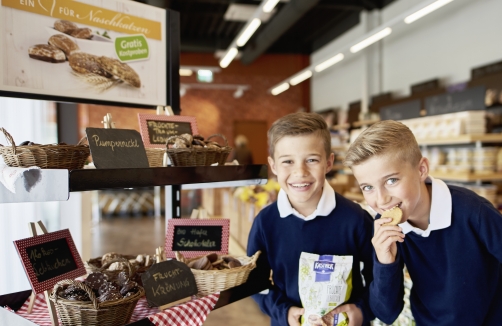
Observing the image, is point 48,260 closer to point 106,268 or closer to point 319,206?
point 106,268

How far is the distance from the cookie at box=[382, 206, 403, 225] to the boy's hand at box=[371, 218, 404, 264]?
0.04ft

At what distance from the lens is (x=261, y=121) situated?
12.8 m

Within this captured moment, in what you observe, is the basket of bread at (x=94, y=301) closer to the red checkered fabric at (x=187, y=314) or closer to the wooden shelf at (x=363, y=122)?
the red checkered fabric at (x=187, y=314)

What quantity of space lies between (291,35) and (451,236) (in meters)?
11.4

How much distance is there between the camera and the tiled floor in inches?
148

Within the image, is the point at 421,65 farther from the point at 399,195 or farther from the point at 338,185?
the point at 399,195

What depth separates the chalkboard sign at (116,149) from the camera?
46.5 inches

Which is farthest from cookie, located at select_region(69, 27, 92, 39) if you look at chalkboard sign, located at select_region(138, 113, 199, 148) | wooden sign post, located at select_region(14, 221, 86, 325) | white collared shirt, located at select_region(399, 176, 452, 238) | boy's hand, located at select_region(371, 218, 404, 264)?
white collared shirt, located at select_region(399, 176, 452, 238)

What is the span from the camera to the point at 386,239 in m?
1.28

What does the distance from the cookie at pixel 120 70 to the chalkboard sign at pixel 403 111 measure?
18.9ft

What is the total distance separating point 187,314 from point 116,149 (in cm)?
52

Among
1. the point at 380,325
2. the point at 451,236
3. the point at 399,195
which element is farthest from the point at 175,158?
the point at 380,325

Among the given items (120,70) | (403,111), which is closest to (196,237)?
(120,70)

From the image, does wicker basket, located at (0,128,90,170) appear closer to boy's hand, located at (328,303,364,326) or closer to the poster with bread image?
the poster with bread image
